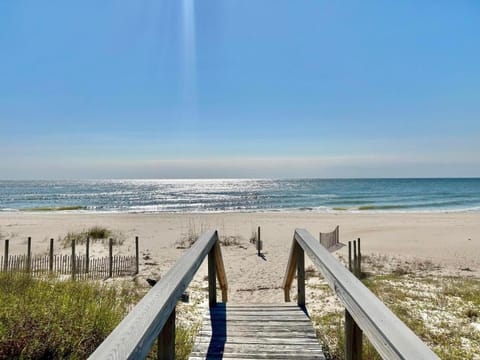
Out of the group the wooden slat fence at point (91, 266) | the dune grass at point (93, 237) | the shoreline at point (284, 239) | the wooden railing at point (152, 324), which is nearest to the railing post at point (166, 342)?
the wooden railing at point (152, 324)

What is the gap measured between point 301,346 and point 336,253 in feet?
36.9

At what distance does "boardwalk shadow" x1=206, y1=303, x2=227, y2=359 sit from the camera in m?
2.91

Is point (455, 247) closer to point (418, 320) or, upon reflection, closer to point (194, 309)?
point (418, 320)

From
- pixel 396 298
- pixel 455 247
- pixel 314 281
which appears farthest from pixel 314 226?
pixel 396 298

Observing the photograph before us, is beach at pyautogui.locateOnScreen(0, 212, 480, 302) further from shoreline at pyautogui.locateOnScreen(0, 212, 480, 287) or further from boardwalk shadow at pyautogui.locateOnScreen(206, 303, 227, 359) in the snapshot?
boardwalk shadow at pyautogui.locateOnScreen(206, 303, 227, 359)

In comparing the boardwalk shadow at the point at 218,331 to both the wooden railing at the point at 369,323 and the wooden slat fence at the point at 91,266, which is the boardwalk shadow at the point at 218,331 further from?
the wooden slat fence at the point at 91,266

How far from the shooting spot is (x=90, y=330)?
3.10 metres

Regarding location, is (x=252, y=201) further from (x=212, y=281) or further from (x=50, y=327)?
(x=50, y=327)

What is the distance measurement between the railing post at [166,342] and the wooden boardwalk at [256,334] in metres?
1.06

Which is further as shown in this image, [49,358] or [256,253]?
[256,253]

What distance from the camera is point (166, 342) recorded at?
190 cm

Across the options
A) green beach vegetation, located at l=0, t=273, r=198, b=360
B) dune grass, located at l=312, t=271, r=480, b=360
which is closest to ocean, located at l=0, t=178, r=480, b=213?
dune grass, located at l=312, t=271, r=480, b=360

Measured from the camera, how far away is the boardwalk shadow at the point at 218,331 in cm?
291

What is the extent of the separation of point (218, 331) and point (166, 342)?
1.63 metres
